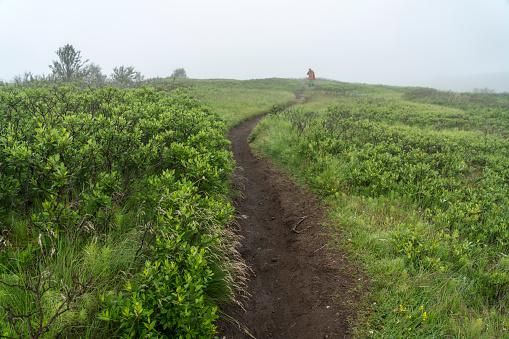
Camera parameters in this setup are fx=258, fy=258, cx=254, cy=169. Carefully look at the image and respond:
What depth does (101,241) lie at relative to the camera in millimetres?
3535

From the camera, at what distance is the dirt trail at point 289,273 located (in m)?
3.64

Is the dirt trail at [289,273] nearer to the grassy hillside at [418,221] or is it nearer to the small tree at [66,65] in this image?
the grassy hillside at [418,221]

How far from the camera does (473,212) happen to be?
5.37 meters

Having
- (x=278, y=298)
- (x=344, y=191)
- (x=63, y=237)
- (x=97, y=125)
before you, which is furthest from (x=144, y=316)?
(x=344, y=191)

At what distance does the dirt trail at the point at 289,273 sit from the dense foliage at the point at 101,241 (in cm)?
55

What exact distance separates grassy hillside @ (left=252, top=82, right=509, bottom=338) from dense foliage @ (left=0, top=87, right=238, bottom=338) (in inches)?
95.2

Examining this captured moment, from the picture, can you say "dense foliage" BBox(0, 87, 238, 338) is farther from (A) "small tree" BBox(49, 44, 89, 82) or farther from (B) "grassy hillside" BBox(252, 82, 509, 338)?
(A) "small tree" BBox(49, 44, 89, 82)

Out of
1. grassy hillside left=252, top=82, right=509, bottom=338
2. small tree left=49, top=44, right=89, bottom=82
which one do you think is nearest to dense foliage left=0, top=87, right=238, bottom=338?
grassy hillside left=252, top=82, right=509, bottom=338

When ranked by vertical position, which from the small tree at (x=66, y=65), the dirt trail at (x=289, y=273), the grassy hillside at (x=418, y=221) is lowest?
the dirt trail at (x=289, y=273)

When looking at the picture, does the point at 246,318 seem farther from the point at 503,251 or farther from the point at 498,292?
the point at 503,251

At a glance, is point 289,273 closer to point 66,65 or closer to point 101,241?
point 101,241

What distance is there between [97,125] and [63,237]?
248 centimetres

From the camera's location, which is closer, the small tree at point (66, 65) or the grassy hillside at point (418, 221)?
the grassy hillside at point (418, 221)

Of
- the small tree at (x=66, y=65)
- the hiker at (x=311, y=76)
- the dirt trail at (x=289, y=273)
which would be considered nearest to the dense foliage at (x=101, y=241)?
the dirt trail at (x=289, y=273)
